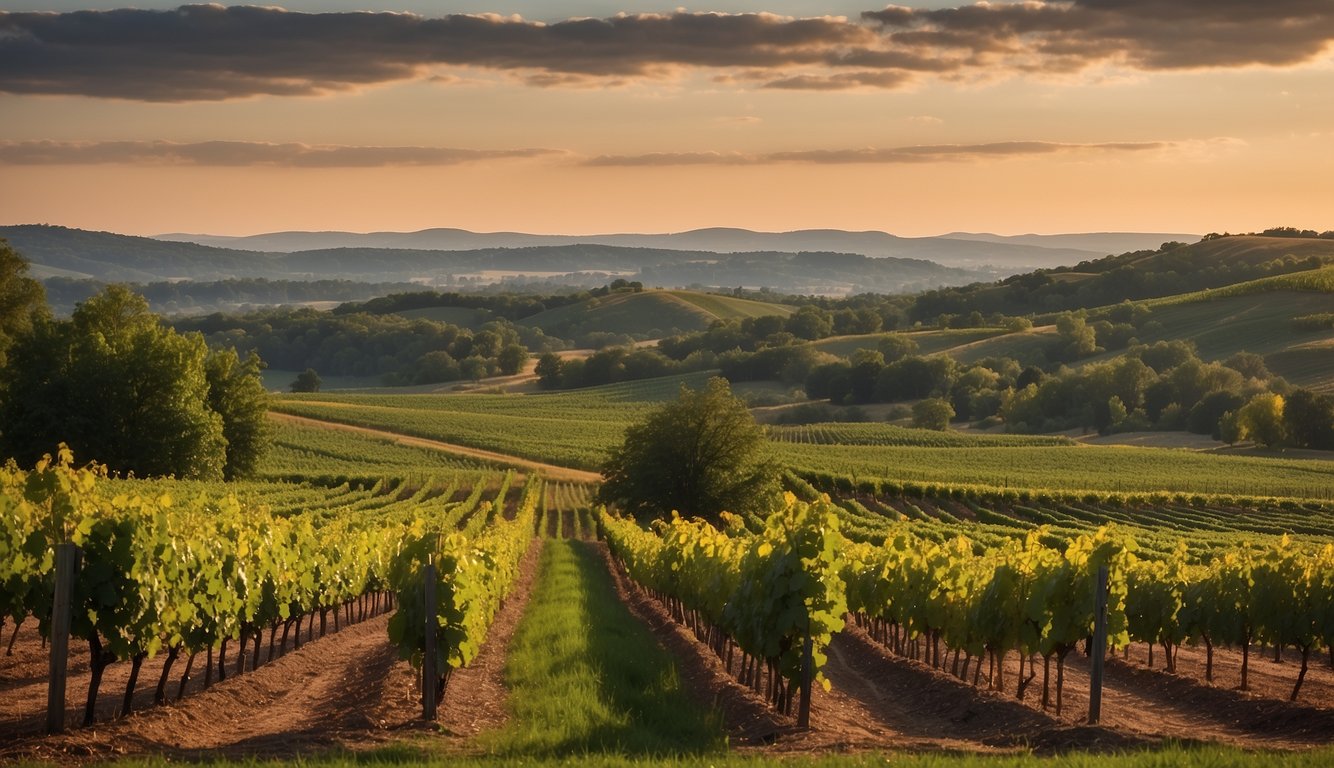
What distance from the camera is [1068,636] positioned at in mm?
16766

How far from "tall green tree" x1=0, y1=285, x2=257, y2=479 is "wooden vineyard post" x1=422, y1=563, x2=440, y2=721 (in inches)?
1826

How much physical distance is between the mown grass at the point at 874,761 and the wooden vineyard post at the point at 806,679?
193 cm

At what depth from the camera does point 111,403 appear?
57.6m

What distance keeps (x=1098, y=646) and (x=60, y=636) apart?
10438mm

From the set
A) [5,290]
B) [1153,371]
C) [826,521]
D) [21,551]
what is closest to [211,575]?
[21,551]

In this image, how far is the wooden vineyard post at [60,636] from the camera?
1171 centimetres

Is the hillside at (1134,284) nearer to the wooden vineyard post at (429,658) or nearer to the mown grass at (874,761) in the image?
the wooden vineyard post at (429,658)

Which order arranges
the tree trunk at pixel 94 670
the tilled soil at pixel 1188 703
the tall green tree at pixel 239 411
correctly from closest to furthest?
the tree trunk at pixel 94 670
the tilled soil at pixel 1188 703
the tall green tree at pixel 239 411

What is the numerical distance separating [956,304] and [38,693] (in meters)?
192

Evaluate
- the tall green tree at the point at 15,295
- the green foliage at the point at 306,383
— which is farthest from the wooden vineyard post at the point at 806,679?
the green foliage at the point at 306,383

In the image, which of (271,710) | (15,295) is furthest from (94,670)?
(15,295)

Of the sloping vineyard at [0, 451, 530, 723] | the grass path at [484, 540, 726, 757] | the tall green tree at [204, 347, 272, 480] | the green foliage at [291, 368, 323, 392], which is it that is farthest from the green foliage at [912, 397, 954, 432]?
the sloping vineyard at [0, 451, 530, 723]

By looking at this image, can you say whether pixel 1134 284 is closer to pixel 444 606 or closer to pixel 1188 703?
pixel 1188 703

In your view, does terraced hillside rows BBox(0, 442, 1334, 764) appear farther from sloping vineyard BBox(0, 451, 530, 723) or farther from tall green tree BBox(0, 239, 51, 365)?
tall green tree BBox(0, 239, 51, 365)
